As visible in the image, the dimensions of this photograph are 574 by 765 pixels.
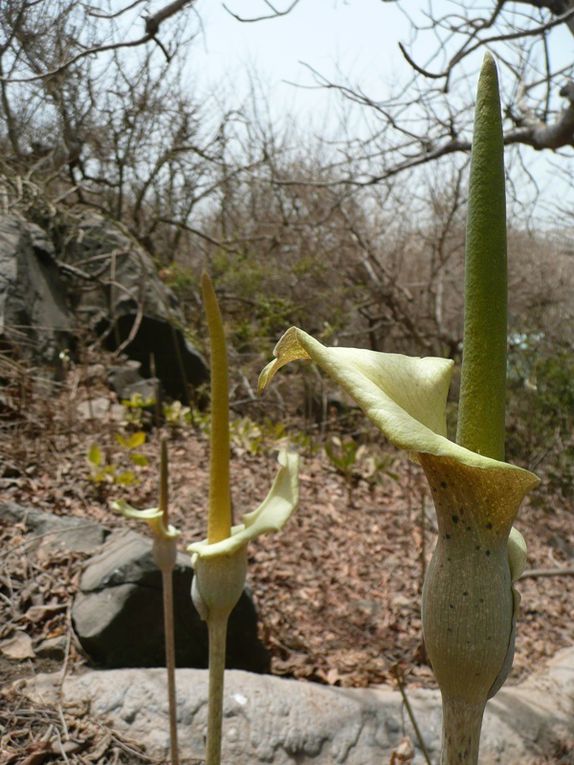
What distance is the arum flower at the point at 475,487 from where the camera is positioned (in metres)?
0.55

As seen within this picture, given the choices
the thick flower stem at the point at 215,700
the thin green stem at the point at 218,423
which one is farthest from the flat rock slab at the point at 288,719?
the thin green stem at the point at 218,423

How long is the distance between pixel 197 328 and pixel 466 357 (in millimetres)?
6303

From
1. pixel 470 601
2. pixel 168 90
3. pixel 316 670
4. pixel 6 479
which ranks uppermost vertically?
pixel 168 90

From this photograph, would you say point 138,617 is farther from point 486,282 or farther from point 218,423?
point 486,282

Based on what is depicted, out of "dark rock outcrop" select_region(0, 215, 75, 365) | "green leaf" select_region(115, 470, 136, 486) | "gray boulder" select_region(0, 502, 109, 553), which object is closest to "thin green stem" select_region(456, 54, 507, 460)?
"gray boulder" select_region(0, 502, 109, 553)

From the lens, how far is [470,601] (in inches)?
22.5

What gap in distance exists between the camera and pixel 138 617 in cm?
221

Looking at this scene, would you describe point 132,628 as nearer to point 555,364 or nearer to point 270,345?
point 270,345

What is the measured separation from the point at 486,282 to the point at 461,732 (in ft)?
1.21

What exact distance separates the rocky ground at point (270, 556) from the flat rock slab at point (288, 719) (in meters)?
0.10

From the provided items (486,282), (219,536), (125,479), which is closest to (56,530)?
Result: (125,479)

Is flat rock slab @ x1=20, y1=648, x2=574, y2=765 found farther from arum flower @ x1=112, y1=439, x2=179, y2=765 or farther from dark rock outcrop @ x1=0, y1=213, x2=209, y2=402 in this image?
dark rock outcrop @ x1=0, y1=213, x2=209, y2=402

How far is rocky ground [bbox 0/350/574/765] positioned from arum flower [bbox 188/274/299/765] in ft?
2.79

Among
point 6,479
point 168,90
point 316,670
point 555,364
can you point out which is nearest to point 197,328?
point 168,90
